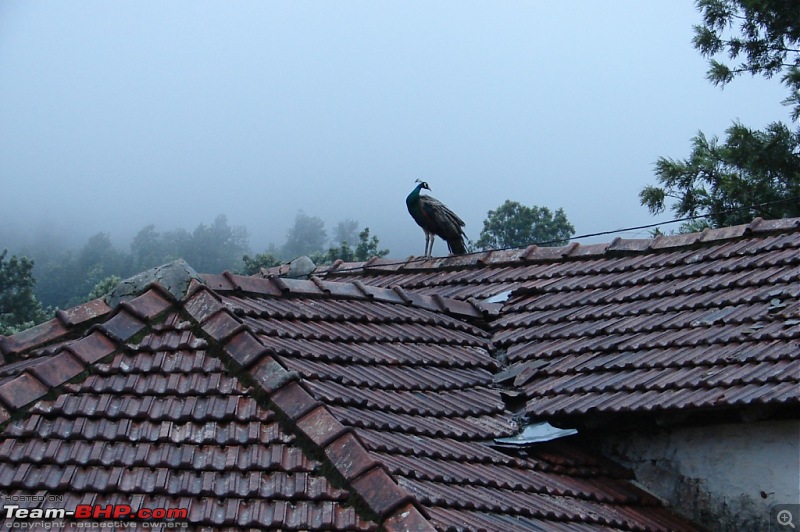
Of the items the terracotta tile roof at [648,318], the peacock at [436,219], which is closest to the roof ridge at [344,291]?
the terracotta tile roof at [648,318]

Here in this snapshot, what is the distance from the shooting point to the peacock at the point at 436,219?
10977 millimetres

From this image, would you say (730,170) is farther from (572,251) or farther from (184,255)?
(184,255)

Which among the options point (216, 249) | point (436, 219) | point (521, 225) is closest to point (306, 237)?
point (216, 249)

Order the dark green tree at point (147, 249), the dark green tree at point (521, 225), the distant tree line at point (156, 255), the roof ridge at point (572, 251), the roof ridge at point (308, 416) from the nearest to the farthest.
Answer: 1. the roof ridge at point (308, 416)
2. the roof ridge at point (572, 251)
3. the dark green tree at point (521, 225)
4. the distant tree line at point (156, 255)
5. the dark green tree at point (147, 249)

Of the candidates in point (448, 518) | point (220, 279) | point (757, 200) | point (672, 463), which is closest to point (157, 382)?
point (220, 279)

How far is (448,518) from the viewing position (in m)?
5.47

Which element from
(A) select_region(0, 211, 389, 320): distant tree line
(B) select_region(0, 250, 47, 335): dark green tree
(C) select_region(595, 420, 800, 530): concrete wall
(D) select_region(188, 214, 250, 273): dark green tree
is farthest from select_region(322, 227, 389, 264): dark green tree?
(D) select_region(188, 214, 250, 273): dark green tree

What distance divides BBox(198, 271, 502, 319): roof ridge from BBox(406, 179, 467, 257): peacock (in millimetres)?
1803

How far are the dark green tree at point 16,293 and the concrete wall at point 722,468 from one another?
21.9 metres

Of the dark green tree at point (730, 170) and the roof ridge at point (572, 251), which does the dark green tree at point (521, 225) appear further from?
the roof ridge at point (572, 251)

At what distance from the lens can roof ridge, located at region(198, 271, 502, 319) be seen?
7.70 m

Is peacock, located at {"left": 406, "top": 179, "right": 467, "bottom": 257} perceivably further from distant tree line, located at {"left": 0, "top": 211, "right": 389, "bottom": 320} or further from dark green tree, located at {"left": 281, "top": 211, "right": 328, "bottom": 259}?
dark green tree, located at {"left": 281, "top": 211, "right": 328, "bottom": 259}

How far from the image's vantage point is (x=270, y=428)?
5977 mm

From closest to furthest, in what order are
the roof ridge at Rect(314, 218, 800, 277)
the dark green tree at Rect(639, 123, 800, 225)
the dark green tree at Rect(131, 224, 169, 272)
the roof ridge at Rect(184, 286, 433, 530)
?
the roof ridge at Rect(184, 286, 433, 530) → the roof ridge at Rect(314, 218, 800, 277) → the dark green tree at Rect(639, 123, 800, 225) → the dark green tree at Rect(131, 224, 169, 272)
